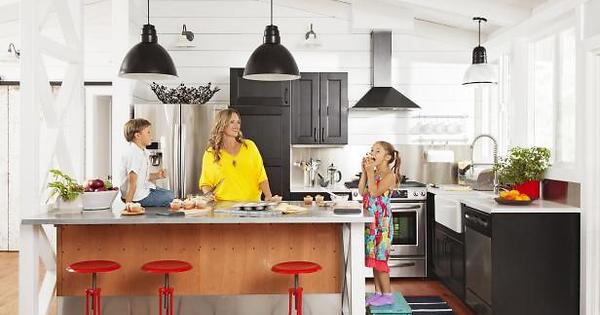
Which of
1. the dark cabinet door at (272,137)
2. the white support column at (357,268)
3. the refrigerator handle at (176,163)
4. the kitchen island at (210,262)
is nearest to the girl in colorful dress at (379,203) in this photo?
the kitchen island at (210,262)

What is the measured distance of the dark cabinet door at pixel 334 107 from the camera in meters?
7.16

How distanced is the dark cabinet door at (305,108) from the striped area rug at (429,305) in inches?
82.2

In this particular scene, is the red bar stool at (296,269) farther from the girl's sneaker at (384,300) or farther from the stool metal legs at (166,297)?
the girl's sneaker at (384,300)

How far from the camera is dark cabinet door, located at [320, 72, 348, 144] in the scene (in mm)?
7160

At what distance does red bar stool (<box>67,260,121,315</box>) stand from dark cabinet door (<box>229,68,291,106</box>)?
3.13m

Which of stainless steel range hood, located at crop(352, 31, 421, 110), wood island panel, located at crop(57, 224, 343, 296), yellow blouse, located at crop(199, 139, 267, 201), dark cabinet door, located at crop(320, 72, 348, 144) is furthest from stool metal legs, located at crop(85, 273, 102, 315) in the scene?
stainless steel range hood, located at crop(352, 31, 421, 110)

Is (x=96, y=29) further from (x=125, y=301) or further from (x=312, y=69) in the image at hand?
(x=125, y=301)

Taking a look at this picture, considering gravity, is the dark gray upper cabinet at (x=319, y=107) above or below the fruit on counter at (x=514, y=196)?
above

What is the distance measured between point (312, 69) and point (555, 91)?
293 centimetres

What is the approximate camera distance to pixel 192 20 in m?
7.54

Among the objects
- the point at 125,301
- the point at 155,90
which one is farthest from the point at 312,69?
the point at 125,301

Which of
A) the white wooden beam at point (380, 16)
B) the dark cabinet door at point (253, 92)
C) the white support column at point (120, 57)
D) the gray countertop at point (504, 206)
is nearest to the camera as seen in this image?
the gray countertop at point (504, 206)

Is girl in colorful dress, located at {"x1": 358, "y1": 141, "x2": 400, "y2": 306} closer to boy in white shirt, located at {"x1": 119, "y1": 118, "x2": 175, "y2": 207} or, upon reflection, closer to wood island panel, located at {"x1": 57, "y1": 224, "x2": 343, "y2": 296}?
wood island panel, located at {"x1": 57, "y1": 224, "x2": 343, "y2": 296}

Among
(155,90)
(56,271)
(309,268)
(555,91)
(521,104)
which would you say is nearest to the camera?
(309,268)
